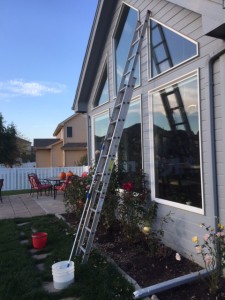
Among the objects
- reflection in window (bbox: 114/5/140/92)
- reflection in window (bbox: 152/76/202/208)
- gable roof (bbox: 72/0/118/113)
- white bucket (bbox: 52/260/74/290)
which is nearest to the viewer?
white bucket (bbox: 52/260/74/290)

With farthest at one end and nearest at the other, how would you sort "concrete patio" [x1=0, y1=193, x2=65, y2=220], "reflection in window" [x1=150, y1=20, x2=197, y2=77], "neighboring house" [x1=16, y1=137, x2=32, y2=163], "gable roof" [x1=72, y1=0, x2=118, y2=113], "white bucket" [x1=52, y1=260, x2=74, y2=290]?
"neighboring house" [x1=16, y1=137, x2=32, y2=163] < "concrete patio" [x1=0, y1=193, x2=65, y2=220] < "gable roof" [x1=72, y1=0, x2=118, y2=113] < "reflection in window" [x1=150, y1=20, x2=197, y2=77] < "white bucket" [x1=52, y1=260, x2=74, y2=290]

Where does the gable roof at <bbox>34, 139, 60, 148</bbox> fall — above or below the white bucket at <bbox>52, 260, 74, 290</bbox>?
above

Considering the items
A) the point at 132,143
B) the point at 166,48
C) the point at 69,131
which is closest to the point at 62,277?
the point at 132,143

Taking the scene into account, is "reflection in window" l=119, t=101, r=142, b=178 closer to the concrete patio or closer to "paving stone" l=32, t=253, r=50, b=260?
"paving stone" l=32, t=253, r=50, b=260

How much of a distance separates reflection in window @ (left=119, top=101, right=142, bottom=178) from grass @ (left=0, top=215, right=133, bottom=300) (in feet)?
5.91

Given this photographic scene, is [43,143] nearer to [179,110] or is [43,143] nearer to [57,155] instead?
[57,155]

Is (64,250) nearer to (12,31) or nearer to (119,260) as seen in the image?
(119,260)

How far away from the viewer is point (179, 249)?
175 inches

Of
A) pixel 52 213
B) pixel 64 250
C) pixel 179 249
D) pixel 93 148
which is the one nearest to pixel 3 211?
pixel 52 213

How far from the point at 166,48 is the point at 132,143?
199 cm

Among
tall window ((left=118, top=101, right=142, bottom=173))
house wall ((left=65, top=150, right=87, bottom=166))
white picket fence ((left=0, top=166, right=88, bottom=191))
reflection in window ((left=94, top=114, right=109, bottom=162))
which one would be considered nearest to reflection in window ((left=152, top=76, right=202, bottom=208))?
tall window ((left=118, top=101, right=142, bottom=173))

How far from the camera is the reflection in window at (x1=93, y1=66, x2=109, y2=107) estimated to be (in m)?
7.41

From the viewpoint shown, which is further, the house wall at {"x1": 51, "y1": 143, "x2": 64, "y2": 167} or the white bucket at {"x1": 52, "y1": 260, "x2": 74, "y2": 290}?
the house wall at {"x1": 51, "y1": 143, "x2": 64, "y2": 167}

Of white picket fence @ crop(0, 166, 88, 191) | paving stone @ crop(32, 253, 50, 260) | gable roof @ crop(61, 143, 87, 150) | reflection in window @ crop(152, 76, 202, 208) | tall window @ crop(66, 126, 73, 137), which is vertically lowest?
paving stone @ crop(32, 253, 50, 260)
